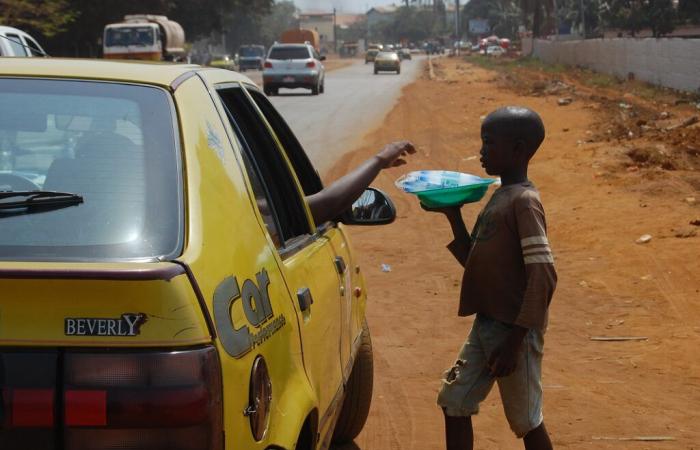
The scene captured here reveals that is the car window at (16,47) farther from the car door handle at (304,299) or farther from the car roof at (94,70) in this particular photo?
the car door handle at (304,299)

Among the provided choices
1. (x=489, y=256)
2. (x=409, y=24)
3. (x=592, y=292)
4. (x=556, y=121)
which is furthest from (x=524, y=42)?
(x=409, y=24)

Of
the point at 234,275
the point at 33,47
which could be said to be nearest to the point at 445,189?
the point at 234,275

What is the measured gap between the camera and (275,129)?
15.3 feet

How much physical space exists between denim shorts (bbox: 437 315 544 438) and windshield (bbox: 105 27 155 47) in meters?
39.2

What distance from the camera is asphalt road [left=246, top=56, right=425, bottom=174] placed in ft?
66.9

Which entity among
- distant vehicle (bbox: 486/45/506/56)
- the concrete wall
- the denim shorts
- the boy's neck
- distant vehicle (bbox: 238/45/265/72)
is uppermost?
the boy's neck

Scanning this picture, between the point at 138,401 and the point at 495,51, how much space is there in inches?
3963

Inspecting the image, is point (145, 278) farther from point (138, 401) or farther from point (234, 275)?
point (234, 275)

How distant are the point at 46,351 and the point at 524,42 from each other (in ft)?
283

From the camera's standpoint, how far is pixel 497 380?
4.09m

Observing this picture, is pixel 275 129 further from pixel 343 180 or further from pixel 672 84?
pixel 672 84

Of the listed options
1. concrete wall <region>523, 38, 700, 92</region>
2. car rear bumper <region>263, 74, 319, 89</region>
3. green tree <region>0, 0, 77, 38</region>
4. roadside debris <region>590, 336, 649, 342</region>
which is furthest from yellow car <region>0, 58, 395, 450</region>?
car rear bumper <region>263, 74, 319, 89</region>

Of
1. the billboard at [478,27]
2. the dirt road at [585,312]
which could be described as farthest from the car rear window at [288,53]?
the billboard at [478,27]

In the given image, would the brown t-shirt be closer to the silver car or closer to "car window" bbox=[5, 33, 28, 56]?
"car window" bbox=[5, 33, 28, 56]
